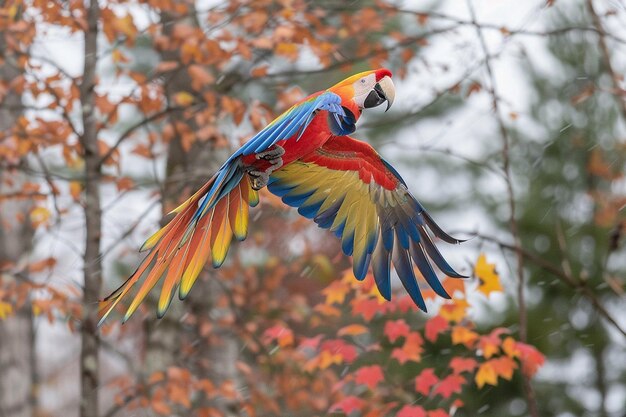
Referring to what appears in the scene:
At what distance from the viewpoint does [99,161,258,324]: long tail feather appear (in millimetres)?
2316

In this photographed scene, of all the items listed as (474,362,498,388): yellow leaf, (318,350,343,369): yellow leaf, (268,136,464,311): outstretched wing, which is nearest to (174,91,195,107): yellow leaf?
(318,350,343,369): yellow leaf

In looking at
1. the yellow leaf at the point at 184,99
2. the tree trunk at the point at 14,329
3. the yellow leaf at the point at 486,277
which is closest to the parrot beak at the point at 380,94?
the yellow leaf at the point at 486,277

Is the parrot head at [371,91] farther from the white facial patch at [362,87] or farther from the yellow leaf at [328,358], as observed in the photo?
the yellow leaf at [328,358]

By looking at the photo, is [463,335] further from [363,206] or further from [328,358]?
[363,206]

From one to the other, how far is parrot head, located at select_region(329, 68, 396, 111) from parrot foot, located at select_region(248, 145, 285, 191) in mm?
243

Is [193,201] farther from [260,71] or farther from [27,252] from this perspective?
[27,252]

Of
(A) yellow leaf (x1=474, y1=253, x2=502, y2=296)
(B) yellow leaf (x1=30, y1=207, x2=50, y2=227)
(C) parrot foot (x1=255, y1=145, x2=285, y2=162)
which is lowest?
(A) yellow leaf (x1=474, y1=253, x2=502, y2=296)

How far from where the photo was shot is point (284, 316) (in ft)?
33.5

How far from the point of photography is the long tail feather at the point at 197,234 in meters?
2.32

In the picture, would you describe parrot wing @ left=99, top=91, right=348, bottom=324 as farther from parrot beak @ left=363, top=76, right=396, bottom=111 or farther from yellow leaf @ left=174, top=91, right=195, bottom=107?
yellow leaf @ left=174, top=91, right=195, bottom=107


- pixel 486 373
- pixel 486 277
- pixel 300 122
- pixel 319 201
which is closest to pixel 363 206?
pixel 319 201

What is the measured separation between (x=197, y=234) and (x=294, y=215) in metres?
7.51

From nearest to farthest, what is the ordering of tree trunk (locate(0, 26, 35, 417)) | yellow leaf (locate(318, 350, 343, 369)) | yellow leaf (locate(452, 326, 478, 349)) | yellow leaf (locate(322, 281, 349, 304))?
A: yellow leaf (locate(452, 326, 478, 349))
yellow leaf (locate(322, 281, 349, 304))
yellow leaf (locate(318, 350, 343, 369))
tree trunk (locate(0, 26, 35, 417))

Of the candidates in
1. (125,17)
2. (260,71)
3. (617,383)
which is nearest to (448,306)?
(260,71)
